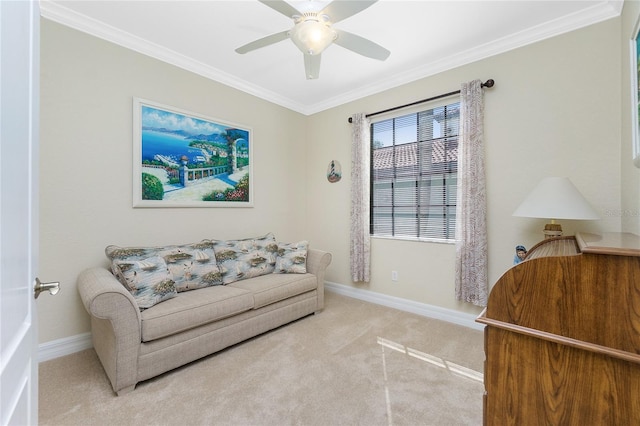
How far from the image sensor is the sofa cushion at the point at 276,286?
2523mm

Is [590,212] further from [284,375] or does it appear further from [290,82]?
[290,82]

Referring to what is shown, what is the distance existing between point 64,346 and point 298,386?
196 cm

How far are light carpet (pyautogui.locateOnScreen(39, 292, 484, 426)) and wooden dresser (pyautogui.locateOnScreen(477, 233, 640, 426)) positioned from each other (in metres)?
0.85

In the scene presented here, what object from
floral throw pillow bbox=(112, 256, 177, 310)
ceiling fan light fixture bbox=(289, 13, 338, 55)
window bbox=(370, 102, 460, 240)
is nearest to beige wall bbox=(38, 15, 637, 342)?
window bbox=(370, 102, 460, 240)

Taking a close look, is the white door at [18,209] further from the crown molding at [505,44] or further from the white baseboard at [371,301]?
the crown molding at [505,44]

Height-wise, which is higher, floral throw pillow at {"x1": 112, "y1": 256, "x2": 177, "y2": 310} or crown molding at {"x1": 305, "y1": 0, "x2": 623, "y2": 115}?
crown molding at {"x1": 305, "y1": 0, "x2": 623, "y2": 115}

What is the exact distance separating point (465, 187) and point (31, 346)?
123 inches

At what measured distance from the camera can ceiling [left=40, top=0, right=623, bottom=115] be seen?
2.18 meters

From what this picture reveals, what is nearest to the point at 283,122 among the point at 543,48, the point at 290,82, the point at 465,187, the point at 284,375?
the point at 290,82

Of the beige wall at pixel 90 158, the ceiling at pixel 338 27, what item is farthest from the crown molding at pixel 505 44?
the beige wall at pixel 90 158

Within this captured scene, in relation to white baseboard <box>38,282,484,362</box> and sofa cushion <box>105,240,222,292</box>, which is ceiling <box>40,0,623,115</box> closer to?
sofa cushion <box>105,240,222,292</box>

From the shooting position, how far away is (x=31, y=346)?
73 cm

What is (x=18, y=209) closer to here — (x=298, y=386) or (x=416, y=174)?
(x=298, y=386)

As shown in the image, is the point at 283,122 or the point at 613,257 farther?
the point at 283,122
